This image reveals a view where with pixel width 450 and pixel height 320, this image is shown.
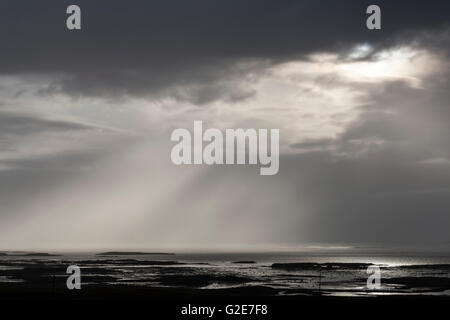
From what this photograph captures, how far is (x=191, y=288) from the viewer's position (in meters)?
59.8
